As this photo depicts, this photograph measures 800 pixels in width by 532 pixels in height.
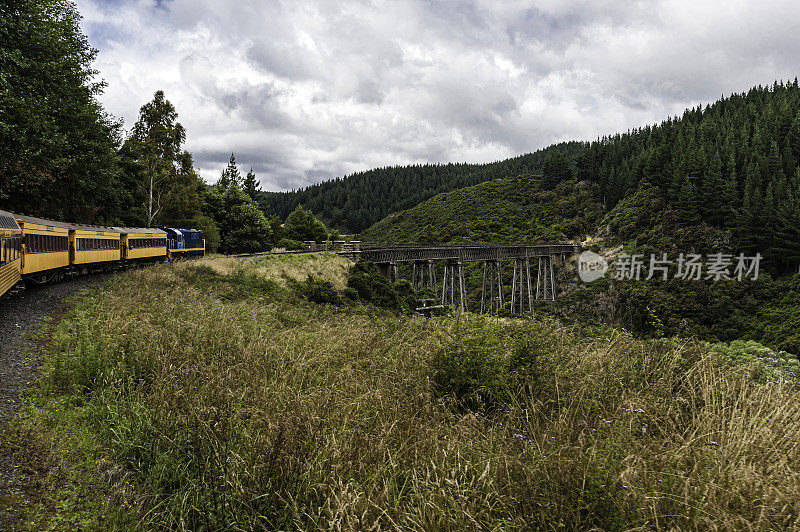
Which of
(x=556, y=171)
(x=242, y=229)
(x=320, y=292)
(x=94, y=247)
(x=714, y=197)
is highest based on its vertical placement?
(x=556, y=171)

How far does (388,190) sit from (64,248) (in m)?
161

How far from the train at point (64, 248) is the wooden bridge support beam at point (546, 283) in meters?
49.6

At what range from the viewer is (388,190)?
572 feet

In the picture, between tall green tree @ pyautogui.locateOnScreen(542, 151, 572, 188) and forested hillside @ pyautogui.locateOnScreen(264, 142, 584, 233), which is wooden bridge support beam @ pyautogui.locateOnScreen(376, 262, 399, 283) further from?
forested hillside @ pyautogui.locateOnScreen(264, 142, 584, 233)

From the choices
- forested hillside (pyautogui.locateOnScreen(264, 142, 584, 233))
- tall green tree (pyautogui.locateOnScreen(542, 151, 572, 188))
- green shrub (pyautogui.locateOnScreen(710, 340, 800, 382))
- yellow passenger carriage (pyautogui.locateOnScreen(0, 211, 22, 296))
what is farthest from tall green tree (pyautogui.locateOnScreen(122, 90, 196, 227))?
forested hillside (pyautogui.locateOnScreen(264, 142, 584, 233))

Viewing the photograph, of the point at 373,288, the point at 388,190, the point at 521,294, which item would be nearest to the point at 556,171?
the point at 521,294

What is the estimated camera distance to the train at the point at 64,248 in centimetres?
1183

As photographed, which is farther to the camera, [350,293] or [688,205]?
[688,205]

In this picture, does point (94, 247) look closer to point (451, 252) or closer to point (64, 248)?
point (64, 248)

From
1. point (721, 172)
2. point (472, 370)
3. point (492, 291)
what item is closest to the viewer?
point (472, 370)

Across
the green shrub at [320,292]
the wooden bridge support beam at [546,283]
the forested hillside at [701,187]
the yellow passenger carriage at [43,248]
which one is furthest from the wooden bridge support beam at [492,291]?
the yellow passenger carriage at [43,248]

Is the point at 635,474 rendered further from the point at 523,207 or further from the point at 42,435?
the point at 523,207

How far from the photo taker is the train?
38.8 ft

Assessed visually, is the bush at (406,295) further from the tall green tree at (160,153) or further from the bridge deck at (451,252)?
the tall green tree at (160,153)
